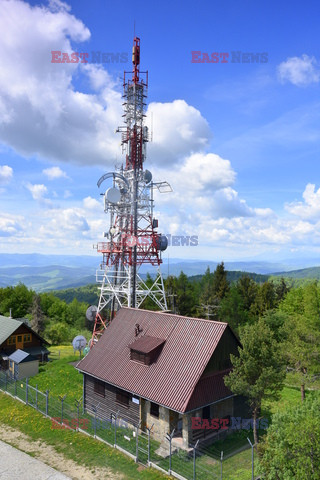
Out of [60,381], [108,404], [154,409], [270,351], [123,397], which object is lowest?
[60,381]

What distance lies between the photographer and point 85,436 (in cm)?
2256

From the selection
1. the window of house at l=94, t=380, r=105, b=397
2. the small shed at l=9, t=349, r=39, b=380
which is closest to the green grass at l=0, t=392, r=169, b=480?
the window of house at l=94, t=380, r=105, b=397

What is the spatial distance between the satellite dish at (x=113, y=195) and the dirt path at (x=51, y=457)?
21.8 metres

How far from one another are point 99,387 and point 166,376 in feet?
21.2

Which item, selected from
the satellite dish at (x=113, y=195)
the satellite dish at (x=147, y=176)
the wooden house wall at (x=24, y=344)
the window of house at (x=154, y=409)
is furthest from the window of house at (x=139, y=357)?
the wooden house wall at (x=24, y=344)

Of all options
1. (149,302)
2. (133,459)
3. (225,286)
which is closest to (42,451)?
(133,459)

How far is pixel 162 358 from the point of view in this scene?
22938 millimetres

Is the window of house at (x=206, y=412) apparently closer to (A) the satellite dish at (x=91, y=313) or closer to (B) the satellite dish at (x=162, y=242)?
(B) the satellite dish at (x=162, y=242)

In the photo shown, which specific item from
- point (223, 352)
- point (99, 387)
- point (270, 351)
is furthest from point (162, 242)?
point (270, 351)

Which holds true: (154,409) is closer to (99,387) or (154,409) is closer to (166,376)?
(166,376)

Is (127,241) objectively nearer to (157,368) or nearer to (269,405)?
(157,368)

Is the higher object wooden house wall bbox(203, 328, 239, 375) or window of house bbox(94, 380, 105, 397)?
wooden house wall bbox(203, 328, 239, 375)

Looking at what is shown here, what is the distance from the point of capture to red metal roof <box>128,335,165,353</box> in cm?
2317

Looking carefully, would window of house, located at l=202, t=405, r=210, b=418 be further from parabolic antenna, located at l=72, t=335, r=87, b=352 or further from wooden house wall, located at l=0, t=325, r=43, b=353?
wooden house wall, located at l=0, t=325, r=43, b=353
